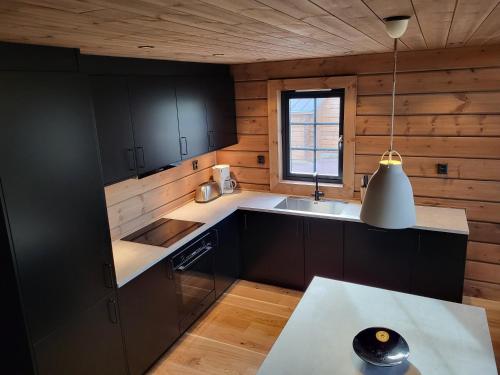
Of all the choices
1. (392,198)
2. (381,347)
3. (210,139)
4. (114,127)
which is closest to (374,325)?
(381,347)

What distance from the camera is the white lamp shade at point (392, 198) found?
1542mm

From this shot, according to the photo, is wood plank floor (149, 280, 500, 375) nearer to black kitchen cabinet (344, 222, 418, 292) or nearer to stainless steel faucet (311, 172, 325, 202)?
black kitchen cabinet (344, 222, 418, 292)

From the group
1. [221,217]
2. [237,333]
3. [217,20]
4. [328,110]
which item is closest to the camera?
[217,20]

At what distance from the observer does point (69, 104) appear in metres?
2.04

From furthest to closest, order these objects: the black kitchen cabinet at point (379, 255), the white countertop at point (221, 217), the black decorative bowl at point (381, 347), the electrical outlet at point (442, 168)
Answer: the electrical outlet at point (442, 168) < the black kitchen cabinet at point (379, 255) < the white countertop at point (221, 217) < the black decorative bowl at point (381, 347)

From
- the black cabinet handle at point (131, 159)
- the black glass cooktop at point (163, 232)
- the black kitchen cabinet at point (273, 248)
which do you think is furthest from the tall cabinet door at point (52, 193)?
the black kitchen cabinet at point (273, 248)

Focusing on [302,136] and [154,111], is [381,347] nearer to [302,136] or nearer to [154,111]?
[154,111]

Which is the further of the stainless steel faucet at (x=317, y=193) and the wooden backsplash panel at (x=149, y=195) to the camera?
the stainless steel faucet at (x=317, y=193)

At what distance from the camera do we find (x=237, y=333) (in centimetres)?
331

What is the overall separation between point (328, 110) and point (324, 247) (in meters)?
1.29

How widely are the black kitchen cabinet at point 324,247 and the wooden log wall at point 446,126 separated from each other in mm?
564

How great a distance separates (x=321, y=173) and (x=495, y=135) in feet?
4.97

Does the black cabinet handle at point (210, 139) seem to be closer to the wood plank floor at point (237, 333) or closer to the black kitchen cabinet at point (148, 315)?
the black kitchen cabinet at point (148, 315)

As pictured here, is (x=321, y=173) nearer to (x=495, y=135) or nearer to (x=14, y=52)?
(x=495, y=135)
